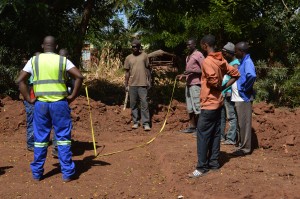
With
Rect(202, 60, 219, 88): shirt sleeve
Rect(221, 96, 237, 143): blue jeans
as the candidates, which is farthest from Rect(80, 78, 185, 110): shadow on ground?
Rect(202, 60, 219, 88): shirt sleeve

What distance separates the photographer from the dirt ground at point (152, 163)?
5562mm

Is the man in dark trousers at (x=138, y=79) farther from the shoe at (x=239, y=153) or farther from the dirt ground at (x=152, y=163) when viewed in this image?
the shoe at (x=239, y=153)

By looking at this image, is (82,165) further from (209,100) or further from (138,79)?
(138,79)

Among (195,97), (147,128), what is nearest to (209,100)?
(195,97)

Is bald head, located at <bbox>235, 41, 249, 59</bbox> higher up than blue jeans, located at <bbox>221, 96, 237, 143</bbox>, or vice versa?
bald head, located at <bbox>235, 41, 249, 59</bbox>

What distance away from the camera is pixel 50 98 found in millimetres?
5672

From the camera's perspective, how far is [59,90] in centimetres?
566

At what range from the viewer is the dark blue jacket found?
667 cm

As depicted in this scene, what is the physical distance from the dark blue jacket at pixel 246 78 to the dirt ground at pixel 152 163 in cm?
101

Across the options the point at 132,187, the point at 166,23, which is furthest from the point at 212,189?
the point at 166,23

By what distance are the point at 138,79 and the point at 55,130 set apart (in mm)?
3573

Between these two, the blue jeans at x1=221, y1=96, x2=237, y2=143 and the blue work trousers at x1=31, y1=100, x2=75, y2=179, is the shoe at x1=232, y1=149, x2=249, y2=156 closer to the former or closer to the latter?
the blue jeans at x1=221, y1=96, x2=237, y2=143

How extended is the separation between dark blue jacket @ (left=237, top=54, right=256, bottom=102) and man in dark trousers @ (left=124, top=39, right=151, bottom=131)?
107 inches

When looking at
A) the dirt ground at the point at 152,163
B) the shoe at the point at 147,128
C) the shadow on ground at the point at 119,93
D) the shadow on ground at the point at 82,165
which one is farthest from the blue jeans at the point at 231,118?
the shadow on ground at the point at 119,93
